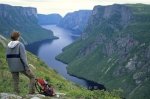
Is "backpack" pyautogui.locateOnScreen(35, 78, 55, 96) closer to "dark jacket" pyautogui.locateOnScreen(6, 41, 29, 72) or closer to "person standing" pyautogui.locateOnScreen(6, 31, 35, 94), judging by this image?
"person standing" pyautogui.locateOnScreen(6, 31, 35, 94)

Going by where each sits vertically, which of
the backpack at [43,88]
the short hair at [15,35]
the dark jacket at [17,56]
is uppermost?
the short hair at [15,35]

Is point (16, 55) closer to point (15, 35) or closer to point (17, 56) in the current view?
point (17, 56)

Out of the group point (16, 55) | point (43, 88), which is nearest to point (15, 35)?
point (16, 55)

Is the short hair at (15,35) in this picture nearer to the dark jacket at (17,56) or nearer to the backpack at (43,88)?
the dark jacket at (17,56)

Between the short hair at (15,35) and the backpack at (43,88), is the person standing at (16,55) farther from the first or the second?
the backpack at (43,88)

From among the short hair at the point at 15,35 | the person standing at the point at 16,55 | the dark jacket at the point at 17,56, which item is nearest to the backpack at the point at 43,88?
the person standing at the point at 16,55

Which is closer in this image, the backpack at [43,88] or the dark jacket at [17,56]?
the dark jacket at [17,56]

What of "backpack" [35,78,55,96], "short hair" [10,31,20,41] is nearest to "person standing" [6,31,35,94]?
"short hair" [10,31,20,41]

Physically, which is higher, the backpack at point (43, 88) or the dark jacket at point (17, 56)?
the dark jacket at point (17, 56)

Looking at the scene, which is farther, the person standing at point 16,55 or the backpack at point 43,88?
the backpack at point 43,88

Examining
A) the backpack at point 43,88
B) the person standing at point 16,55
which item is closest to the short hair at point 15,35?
the person standing at point 16,55

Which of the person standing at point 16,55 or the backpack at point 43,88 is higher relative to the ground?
the person standing at point 16,55
